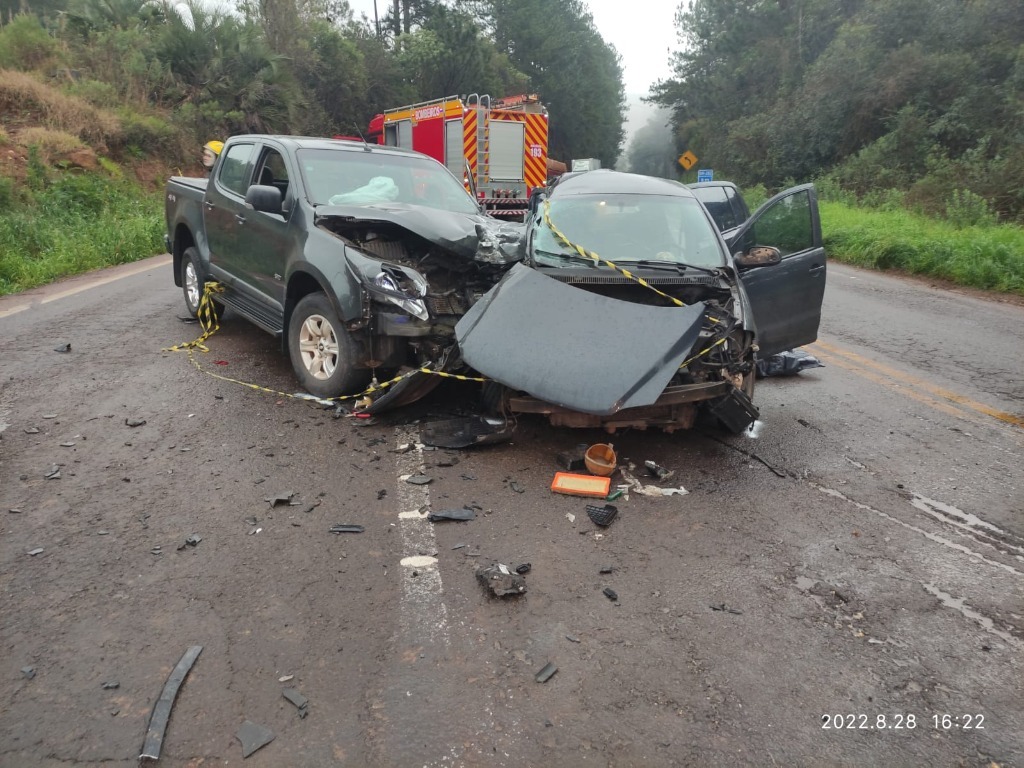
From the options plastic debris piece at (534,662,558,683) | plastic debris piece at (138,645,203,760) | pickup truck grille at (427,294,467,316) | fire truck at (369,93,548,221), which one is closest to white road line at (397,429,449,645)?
plastic debris piece at (534,662,558,683)

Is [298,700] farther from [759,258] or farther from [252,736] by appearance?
[759,258]

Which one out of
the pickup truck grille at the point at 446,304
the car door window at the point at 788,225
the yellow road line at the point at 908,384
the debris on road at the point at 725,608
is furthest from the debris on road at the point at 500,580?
the yellow road line at the point at 908,384

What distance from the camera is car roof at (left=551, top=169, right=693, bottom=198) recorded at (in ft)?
20.3

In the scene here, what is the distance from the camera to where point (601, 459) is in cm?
463

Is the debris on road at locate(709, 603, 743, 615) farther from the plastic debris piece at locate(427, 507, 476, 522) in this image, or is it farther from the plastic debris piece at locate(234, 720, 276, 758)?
the plastic debris piece at locate(234, 720, 276, 758)

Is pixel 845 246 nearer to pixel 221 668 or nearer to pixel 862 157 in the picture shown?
pixel 862 157

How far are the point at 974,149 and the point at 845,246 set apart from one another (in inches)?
384

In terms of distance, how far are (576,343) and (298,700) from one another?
2.61 metres

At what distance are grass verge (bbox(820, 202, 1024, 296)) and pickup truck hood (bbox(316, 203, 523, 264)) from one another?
10.0m

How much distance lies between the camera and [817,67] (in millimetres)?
32781

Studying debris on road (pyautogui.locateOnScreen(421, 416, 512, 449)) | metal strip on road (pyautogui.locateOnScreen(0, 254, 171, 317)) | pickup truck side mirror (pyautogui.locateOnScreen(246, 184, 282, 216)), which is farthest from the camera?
metal strip on road (pyautogui.locateOnScreen(0, 254, 171, 317))

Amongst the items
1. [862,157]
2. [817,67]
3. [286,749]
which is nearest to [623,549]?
[286,749]

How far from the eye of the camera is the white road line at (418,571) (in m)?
3.07

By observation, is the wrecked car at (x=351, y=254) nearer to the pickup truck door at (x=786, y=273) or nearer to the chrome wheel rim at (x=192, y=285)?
the chrome wheel rim at (x=192, y=285)
